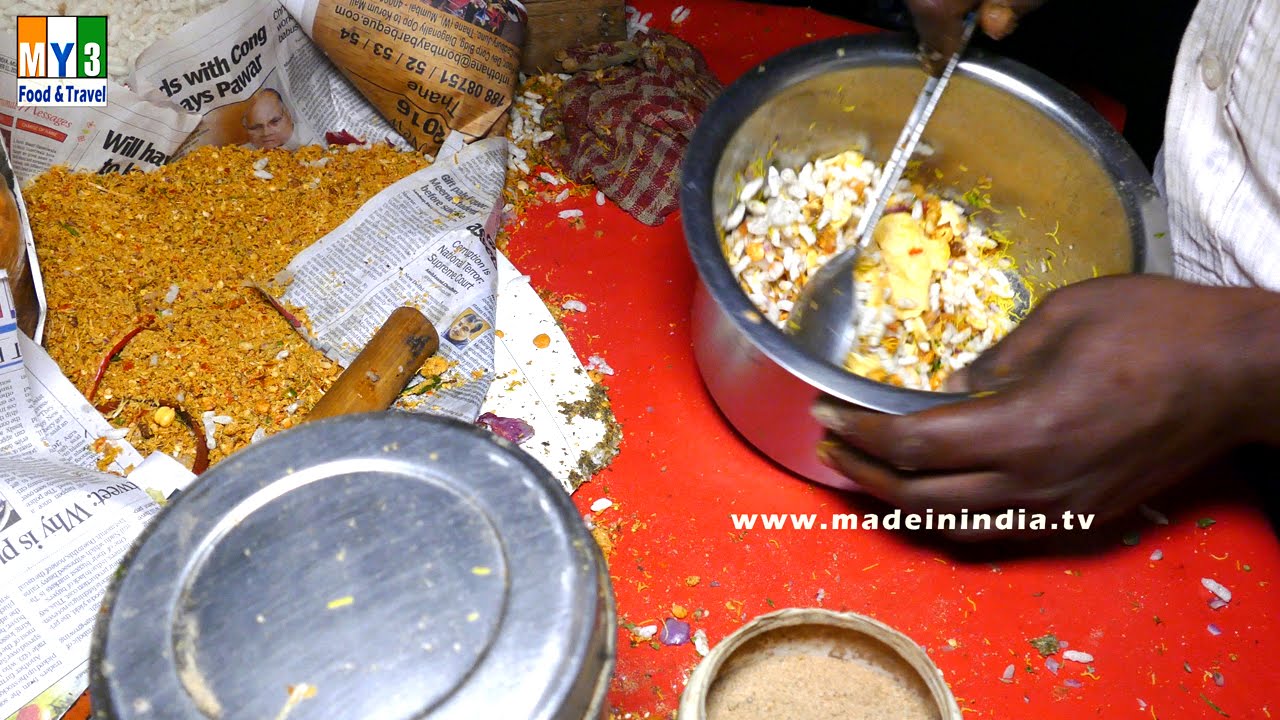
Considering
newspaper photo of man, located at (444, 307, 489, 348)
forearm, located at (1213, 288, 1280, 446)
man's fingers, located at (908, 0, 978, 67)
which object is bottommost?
newspaper photo of man, located at (444, 307, 489, 348)

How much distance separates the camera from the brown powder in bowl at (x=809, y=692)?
100cm

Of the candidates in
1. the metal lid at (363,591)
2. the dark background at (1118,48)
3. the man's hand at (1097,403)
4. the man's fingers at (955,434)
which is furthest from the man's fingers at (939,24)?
the metal lid at (363,591)

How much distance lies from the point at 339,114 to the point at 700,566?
3.48 ft

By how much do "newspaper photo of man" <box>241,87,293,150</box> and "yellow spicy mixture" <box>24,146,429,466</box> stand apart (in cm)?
2

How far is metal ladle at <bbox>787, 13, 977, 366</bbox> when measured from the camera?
127cm

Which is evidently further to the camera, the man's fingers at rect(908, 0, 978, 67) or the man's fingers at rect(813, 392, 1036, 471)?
the man's fingers at rect(908, 0, 978, 67)

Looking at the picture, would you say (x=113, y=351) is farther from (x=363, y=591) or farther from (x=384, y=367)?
(x=363, y=591)

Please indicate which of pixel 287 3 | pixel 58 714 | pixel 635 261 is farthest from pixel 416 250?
pixel 58 714

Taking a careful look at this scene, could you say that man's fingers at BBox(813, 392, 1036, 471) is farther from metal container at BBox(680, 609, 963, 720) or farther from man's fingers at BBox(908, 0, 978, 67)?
man's fingers at BBox(908, 0, 978, 67)

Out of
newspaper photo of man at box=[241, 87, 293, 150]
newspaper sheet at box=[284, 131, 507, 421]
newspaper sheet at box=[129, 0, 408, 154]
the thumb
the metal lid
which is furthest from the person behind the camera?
newspaper photo of man at box=[241, 87, 293, 150]

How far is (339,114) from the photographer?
5.51ft

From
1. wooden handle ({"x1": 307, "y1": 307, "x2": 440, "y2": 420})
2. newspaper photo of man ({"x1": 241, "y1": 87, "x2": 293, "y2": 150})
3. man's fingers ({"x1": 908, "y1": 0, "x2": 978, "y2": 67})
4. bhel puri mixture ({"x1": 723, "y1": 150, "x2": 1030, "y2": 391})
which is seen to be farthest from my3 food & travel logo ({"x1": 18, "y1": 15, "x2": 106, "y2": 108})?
man's fingers ({"x1": 908, "y1": 0, "x2": 978, "y2": 67})

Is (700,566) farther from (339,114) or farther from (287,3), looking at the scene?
(287,3)

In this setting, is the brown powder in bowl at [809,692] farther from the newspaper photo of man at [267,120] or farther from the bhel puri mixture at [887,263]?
the newspaper photo of man at [267,120]
